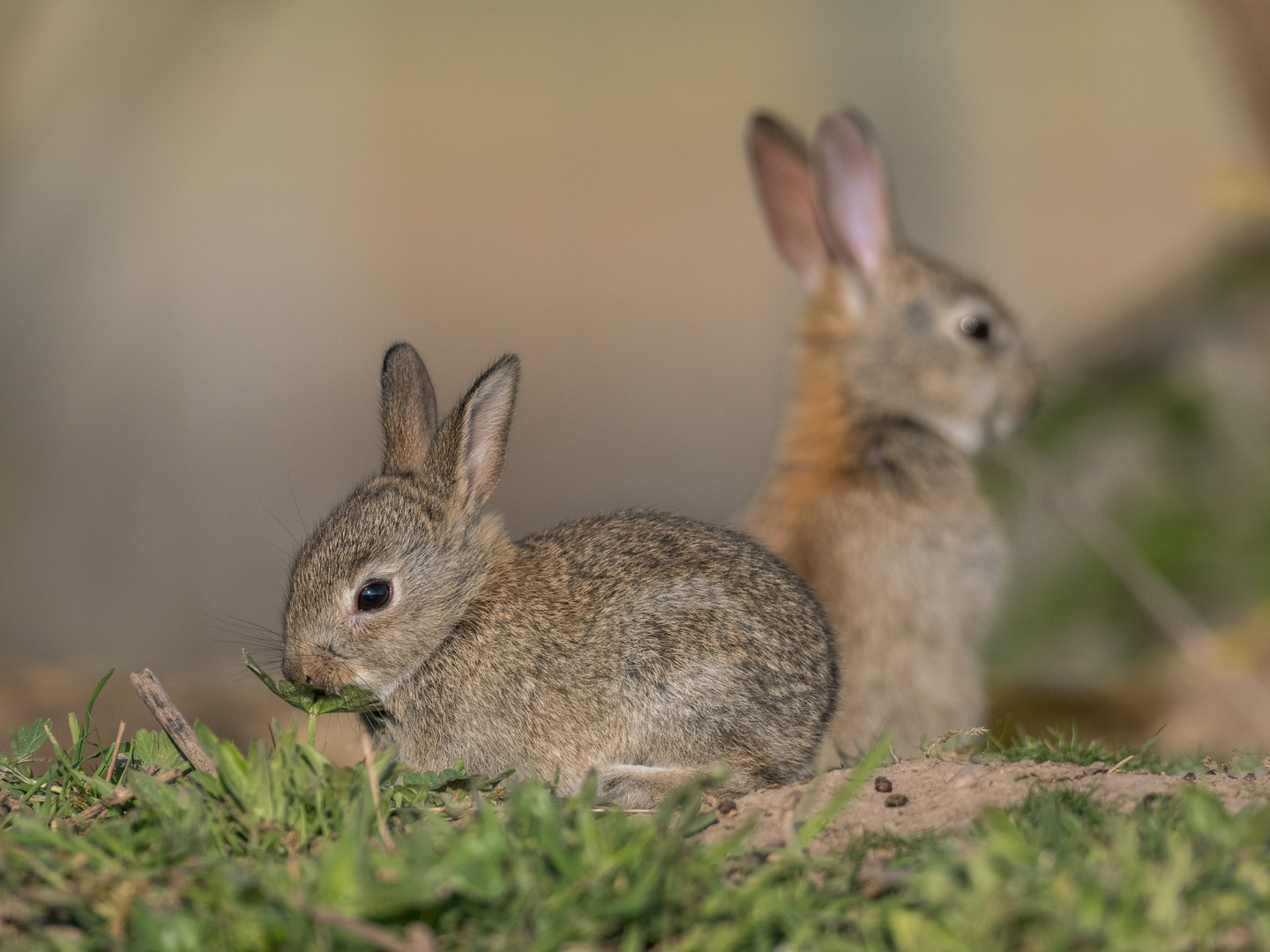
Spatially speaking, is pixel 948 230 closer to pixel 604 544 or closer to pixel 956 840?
pixel 604 544

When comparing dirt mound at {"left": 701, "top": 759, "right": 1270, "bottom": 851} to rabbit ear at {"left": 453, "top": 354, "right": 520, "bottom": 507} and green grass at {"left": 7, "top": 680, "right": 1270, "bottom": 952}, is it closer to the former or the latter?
green grass at {"left": 7, "top": 680, "right": 1270, "bottom": 952}

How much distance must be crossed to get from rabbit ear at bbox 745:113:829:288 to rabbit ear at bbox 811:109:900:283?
0.16 meters

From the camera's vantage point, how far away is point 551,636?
3.84 meters

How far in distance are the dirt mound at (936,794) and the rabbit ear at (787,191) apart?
3.57 meters

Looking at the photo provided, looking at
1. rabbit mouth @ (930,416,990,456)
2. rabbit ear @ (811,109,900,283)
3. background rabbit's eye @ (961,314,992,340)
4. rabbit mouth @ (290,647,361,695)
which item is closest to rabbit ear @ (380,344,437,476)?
rabbit mouth @ (290,647,361,695)

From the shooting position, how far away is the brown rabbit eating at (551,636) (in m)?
3.61

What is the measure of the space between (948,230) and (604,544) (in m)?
7.50

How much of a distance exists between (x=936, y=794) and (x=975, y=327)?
3683mm

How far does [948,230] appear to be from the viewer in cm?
1067

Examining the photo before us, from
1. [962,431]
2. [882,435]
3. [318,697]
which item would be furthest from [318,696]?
[962,431]

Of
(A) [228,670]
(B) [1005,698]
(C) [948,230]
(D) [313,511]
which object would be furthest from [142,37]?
(B) [1005,698]

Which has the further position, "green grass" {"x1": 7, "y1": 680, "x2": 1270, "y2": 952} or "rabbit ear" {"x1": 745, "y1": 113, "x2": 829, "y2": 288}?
"rabbit ear" {"x1": 745, "y1": 113, "x2": 829, "y2": 288}

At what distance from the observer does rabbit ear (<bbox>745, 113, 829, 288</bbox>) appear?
612 centimetres

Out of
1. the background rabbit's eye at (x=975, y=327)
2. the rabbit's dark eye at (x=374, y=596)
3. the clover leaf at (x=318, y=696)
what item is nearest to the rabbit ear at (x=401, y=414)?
the rabbit's dark eye at (x=374, y=596)
